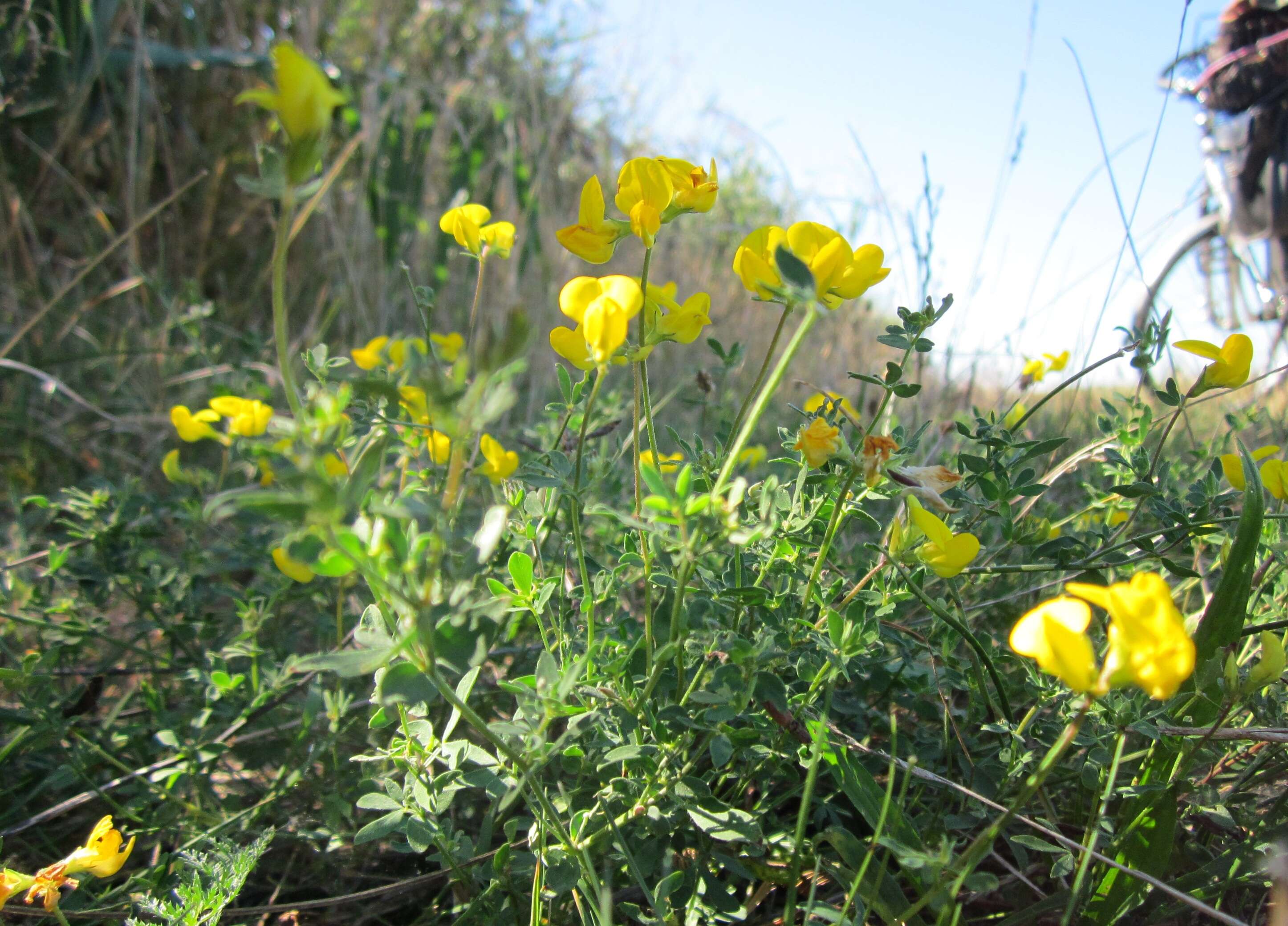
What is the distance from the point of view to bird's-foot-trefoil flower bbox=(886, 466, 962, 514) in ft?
2.66

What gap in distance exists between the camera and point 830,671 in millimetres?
841

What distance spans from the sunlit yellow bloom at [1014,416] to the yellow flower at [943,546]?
33 centimetres

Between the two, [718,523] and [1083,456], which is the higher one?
[1083,456]

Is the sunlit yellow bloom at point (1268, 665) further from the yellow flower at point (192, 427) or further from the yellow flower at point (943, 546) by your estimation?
the yellow flower at point (192, 427)

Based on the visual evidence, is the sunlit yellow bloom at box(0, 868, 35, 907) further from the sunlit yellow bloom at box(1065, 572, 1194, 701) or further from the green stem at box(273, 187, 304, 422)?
the sunlit yellow bloom at box(1065, 572, 1194, 701)

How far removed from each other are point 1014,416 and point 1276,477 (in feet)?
1.45

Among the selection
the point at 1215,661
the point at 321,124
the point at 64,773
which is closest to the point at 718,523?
the point at 321,124

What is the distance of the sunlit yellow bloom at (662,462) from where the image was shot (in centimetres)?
82

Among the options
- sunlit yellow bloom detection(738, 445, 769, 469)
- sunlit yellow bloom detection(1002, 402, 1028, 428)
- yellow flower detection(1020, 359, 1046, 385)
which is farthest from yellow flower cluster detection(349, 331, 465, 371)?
yellow flower detection(1020, 359, 1046, 385)

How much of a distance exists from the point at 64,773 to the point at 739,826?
0.88 m

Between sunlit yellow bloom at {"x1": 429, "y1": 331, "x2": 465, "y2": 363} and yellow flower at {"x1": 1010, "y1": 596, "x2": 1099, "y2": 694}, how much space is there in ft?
2.08

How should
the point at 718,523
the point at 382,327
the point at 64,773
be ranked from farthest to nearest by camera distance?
the point at 382,327 → the point at 64,773 → the point at 718,523

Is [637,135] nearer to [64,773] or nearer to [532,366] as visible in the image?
[532,366]

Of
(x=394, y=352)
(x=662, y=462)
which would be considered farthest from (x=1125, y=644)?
(x=394, y=352)
